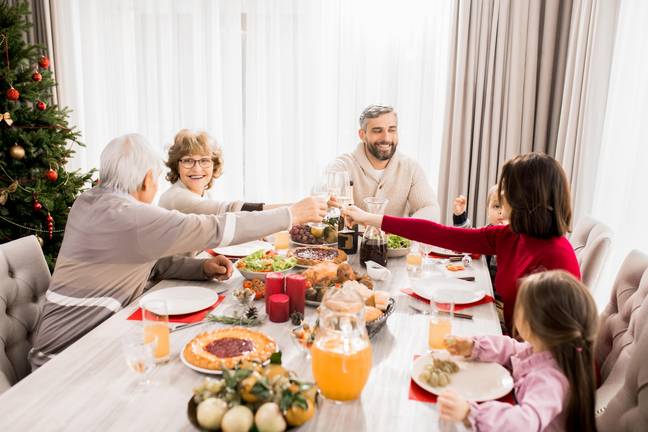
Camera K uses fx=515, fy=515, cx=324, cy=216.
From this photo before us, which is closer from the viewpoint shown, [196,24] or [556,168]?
[556,168]

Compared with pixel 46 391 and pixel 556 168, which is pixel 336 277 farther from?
pixel 46 391

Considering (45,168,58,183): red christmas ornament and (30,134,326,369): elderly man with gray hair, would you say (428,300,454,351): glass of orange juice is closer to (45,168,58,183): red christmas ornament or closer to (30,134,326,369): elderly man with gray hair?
(30,134,326,369): elderly man with gray hair

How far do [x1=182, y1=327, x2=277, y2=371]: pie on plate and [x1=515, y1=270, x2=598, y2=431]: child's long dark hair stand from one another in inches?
25.2

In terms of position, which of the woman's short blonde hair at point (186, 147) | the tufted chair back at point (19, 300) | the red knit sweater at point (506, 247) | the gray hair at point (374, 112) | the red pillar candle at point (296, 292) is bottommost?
the tufted chair back at point (19, 300)

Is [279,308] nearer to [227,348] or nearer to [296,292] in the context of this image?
[296,292]

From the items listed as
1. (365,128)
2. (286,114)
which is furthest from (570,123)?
(286,114)

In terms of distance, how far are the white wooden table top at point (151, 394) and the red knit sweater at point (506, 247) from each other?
0.95ft

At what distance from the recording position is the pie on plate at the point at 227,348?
4.04ft

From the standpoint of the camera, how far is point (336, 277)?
1.78 metres

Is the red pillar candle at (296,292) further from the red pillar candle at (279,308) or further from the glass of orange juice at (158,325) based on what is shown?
the glass of orange juice at (158,325)

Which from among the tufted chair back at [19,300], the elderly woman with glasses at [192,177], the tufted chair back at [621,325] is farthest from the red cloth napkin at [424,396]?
the elderly woman with glasses at [192,177]

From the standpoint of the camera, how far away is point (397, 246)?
2.31 meters

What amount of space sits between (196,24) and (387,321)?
3.32m

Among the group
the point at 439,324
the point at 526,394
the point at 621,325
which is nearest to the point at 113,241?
the point at 439,324
